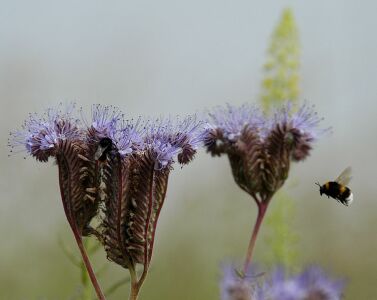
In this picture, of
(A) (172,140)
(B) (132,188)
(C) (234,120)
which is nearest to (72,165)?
(B) (132,188)

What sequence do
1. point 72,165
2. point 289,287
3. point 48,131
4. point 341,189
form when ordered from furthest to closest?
point 341,189, point 48,131, point 72,165, point 289,287

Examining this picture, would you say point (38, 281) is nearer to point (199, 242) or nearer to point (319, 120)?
point (199, 242)

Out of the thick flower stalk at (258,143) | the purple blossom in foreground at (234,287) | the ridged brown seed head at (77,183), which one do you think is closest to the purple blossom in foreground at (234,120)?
the thick flower stalk at (258,143)

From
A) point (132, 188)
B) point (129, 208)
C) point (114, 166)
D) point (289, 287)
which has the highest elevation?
point (114, 166)

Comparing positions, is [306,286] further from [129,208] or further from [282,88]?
[282,88]

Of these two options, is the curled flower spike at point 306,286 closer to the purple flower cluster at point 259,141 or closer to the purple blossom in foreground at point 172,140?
the purple blossom in foreground at point 172,140

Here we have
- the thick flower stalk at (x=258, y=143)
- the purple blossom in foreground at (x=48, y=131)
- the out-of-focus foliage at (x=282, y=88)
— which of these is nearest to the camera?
the purple blossom in foreground at (x=48, y=131)

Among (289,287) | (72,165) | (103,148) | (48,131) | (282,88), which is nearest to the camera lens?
(289,287)
